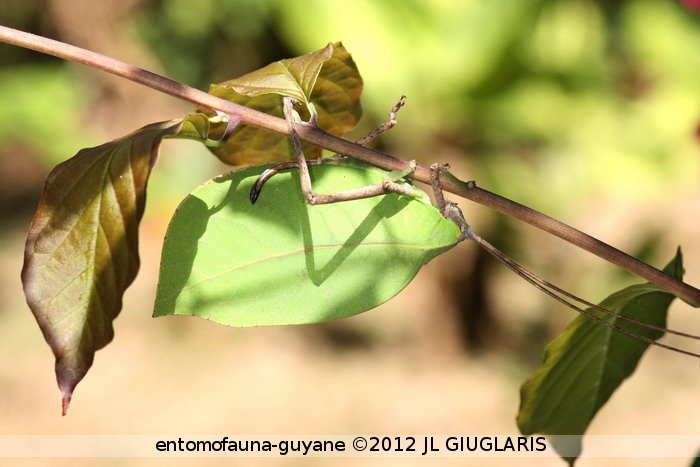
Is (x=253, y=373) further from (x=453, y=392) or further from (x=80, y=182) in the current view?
(x=80, y=182)

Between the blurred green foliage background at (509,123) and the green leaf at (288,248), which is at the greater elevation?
the blurred green foliage background at (509,123)

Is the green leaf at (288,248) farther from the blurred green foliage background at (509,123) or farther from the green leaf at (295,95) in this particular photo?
the blurred green foliage background at (509,123)

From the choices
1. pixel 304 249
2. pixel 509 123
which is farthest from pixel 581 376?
pixel 509 123

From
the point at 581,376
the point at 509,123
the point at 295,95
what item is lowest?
the point at 581,376

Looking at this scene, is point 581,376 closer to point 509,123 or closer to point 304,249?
point 304,249

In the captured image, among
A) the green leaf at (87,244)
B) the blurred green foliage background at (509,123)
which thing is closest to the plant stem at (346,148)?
the green leaf at (87,244)

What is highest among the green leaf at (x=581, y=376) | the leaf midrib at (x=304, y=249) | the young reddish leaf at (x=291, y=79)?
the young reddish leaf at (x=291, y=79)

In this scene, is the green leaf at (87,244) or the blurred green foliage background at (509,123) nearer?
the green leaf at (87,244)
